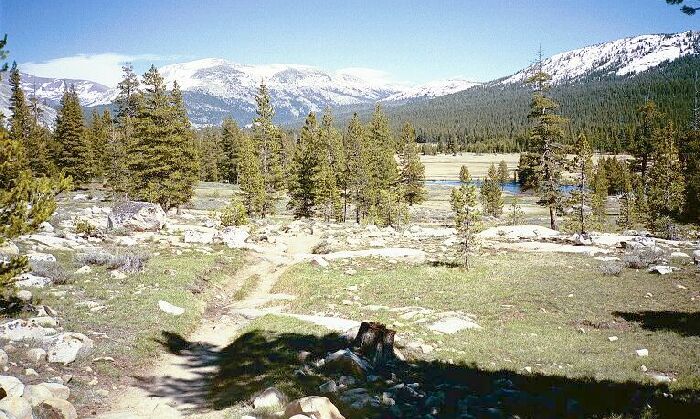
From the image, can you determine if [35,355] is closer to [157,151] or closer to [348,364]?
[348,364]

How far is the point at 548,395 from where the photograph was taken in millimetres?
10172

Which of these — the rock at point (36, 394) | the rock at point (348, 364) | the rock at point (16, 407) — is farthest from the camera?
the rock at point (348, 364)

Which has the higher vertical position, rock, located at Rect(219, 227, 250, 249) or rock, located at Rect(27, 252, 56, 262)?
rock, located at Rect(27, 252, 56, 262)

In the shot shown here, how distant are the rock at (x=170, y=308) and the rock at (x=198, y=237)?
14.0 m

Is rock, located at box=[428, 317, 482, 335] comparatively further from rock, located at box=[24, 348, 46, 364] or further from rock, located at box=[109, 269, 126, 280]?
rock, located at box=[109, 269, 126, 280]

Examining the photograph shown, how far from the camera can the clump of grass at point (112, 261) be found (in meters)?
21.2

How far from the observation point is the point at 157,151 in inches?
1651

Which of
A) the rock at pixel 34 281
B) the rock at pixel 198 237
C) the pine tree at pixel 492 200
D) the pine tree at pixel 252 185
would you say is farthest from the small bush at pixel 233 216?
the pine tree at pixel 492 200

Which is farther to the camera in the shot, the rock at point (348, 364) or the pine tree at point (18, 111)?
the pine tree at point (18, 111)

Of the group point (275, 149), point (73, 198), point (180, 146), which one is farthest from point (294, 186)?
point (73, 198)

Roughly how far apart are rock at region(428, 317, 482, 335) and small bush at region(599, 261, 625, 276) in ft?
44.1

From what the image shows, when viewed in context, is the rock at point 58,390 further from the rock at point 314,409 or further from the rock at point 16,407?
the rock at point 314,409

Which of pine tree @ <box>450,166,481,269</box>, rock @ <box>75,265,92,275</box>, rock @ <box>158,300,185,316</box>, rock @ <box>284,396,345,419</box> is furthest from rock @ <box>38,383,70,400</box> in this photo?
pine tree @ <box>450,166,481,269</box>

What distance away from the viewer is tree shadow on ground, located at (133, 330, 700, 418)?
30.1ft
